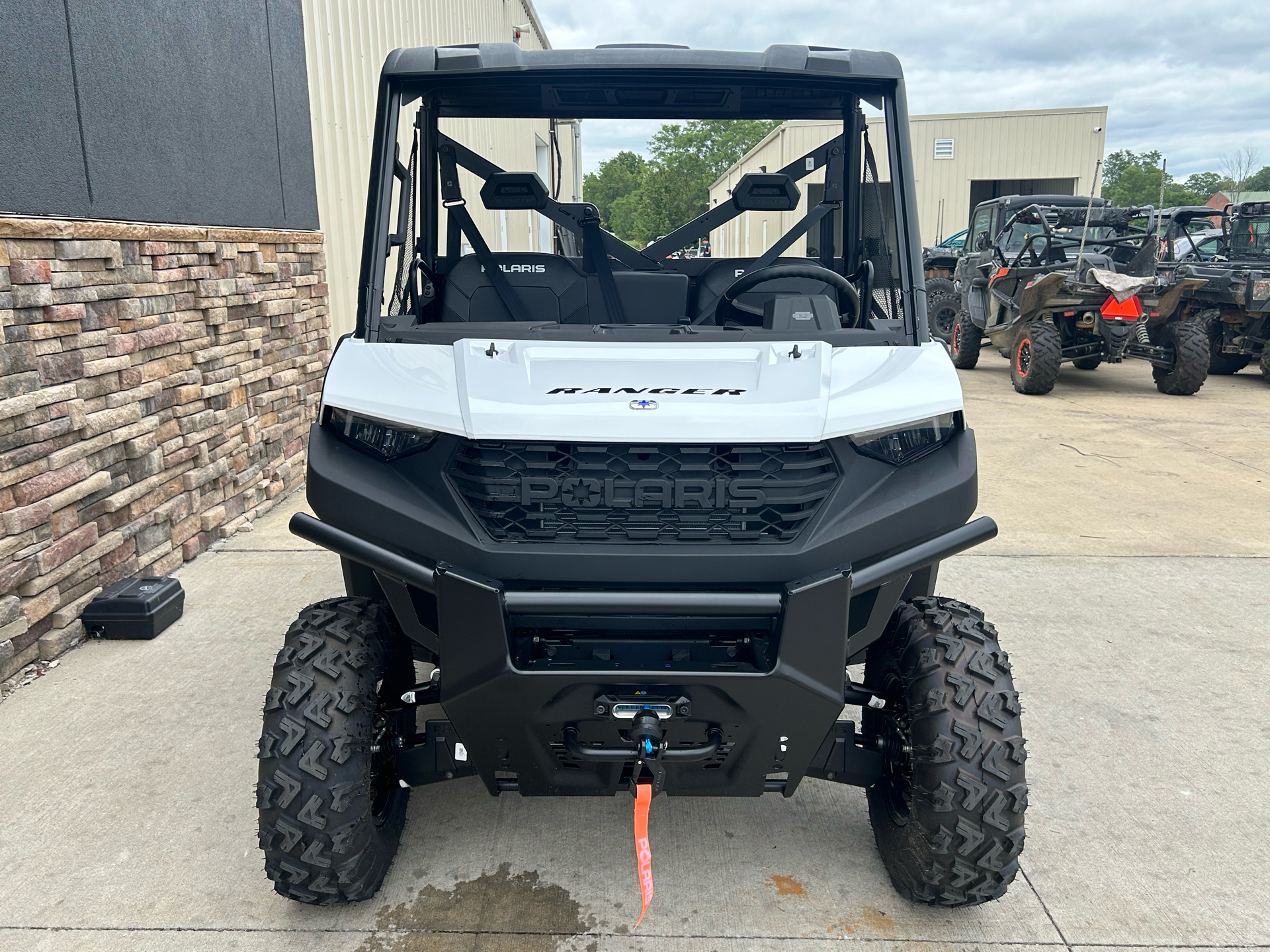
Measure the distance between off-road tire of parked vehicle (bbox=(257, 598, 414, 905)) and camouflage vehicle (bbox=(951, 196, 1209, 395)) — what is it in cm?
907

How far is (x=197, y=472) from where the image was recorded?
507 cm

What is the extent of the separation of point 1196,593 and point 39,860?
15.3 feet

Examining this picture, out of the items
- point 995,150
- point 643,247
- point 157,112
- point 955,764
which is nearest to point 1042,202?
point 643,247

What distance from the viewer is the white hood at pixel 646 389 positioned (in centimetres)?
212

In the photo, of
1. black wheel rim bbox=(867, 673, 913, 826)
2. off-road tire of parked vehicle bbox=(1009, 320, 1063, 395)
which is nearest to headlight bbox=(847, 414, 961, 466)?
black wheel rim bbox=(867, 673, 913, 826)

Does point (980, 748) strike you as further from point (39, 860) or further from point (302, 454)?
point (302, 454)

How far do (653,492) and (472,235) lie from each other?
1.63 meters

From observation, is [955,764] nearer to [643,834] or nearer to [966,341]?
[643,834]

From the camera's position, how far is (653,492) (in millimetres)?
2154

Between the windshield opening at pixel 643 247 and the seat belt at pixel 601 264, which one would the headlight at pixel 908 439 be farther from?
the seat belt at pixel 601 264

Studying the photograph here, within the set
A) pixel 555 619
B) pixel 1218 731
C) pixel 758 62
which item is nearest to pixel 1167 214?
pixel 1218 731

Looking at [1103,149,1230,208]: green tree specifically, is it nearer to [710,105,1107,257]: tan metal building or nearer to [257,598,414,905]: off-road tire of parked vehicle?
[710,105,1107,257]: tan metal building

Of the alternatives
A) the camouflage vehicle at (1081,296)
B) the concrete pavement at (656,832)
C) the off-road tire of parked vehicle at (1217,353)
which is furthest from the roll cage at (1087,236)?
the concrete pavement at (656,832)

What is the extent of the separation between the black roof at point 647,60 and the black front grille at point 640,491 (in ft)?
3.73
